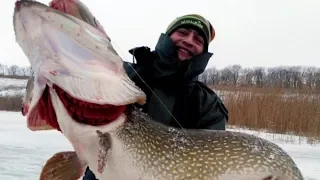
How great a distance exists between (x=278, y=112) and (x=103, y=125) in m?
6.07

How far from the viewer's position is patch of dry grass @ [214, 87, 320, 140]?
6.82 m

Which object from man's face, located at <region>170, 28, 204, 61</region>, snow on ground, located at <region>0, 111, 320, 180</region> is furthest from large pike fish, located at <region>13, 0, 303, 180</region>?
snow on ground, located at <region>0, 111, 320, 180</region>

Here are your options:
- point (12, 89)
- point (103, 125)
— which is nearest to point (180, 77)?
point (103, 125)

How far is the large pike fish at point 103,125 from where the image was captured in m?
1.27

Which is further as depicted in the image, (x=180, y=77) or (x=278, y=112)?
(x=278, y=112)

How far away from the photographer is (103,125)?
139 cm

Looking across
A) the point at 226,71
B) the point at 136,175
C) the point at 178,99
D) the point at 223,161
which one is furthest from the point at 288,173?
the point at 226,71

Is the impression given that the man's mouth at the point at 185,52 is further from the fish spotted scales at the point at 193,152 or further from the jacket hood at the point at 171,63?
the fish spotted scales at the point at 193,152

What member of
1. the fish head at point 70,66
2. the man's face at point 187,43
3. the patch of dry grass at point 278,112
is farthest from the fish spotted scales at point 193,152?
the patch of dry grass at point 278,112

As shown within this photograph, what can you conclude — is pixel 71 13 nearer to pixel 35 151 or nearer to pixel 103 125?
pixel 103 125

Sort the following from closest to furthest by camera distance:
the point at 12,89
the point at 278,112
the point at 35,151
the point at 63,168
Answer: the point at 63,168
the point at 35,151
the point at 278,112
the point at 12,89

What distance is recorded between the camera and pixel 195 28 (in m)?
2.36

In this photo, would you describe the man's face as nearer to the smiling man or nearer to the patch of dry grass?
the smiling man

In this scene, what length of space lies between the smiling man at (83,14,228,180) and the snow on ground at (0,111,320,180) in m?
2.29
